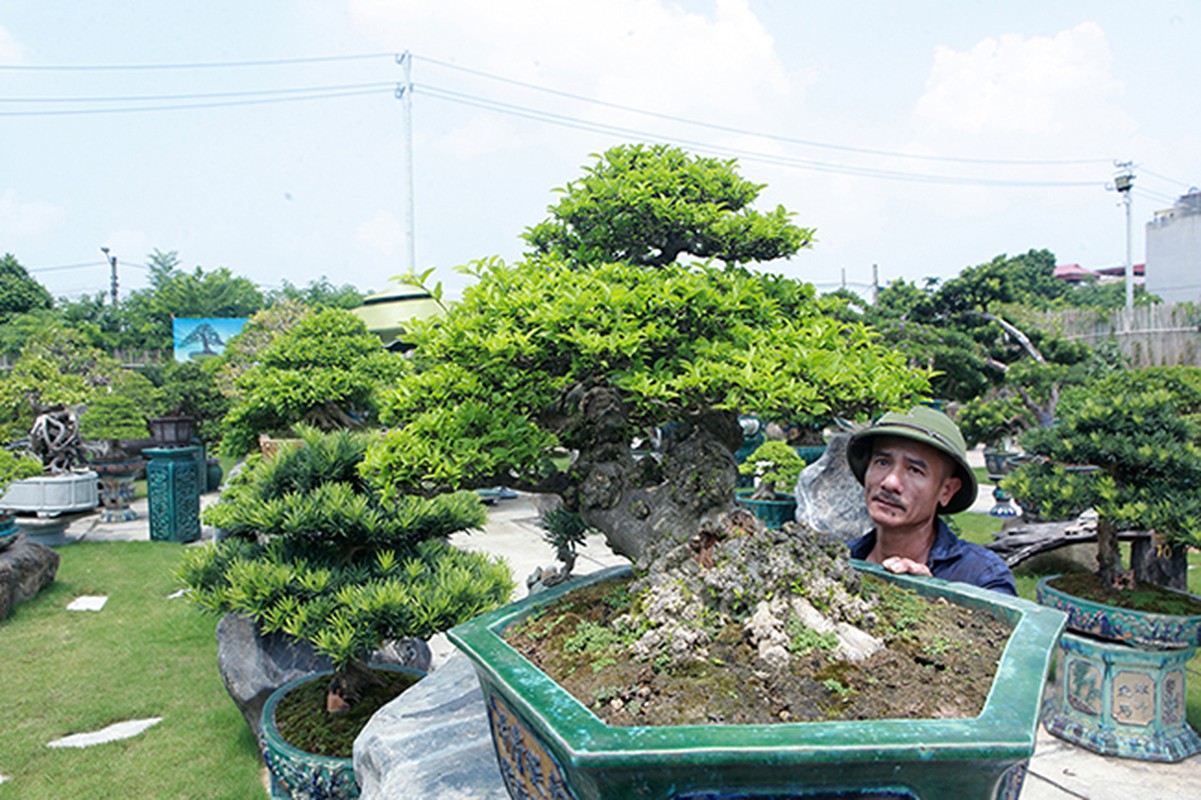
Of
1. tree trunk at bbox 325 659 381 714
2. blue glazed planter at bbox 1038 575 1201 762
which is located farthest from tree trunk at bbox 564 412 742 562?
blue glazed planter at bbox 1038 575 1201 762

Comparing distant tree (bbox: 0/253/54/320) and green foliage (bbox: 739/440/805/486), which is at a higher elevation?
distant tree (bbox: 0/253/54/320)

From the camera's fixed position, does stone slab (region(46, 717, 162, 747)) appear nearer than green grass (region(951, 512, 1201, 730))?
Yes

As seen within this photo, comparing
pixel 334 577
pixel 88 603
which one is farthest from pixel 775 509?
pixel 88 603

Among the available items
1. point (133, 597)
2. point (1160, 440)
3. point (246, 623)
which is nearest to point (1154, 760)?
point (1160, 440)

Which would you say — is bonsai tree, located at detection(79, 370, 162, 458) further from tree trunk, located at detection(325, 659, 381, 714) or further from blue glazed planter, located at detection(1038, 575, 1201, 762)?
blue glazed planter, located at detection(1038, 575, 1201, 762)

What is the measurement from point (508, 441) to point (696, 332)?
47 centimetres

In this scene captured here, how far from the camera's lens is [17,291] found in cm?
2286

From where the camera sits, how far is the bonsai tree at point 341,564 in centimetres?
219

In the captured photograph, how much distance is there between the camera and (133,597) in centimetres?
544

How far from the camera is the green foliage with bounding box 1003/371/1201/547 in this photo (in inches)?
113

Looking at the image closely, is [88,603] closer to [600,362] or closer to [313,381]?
[313,381]

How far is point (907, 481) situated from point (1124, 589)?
2135 millimetres

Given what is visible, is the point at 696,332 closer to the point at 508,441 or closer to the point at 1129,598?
the point at 508,441

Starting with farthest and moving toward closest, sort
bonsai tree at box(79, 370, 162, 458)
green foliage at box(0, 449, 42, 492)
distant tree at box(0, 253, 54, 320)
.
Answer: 1. distant tree at box(0, 253, 54, 320)
2. bonsai tree at box(79, 370, 162, 458)
3. green foliage at box(0, 449, 42, 492)
